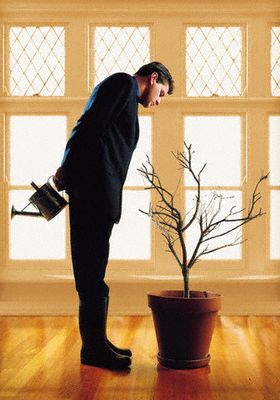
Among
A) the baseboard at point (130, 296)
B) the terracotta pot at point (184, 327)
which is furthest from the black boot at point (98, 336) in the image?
the baseboard at point (130, 296)

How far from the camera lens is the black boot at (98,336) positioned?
2.93m

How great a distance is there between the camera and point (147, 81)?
303cm

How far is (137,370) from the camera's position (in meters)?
2.92

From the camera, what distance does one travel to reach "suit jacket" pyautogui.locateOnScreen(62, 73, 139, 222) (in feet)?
9.23

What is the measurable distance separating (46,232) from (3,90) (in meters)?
1.14

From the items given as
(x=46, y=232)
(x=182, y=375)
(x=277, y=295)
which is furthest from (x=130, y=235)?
(x=182, y=375)

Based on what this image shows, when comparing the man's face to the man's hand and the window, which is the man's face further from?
the window

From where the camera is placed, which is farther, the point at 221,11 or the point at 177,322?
the point at 221,11

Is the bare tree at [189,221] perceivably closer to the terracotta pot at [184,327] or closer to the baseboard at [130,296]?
the terracotta pot at [184,327]

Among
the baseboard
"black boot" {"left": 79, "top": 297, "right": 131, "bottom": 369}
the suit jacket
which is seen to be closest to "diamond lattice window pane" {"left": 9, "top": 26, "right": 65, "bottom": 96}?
the baseboard

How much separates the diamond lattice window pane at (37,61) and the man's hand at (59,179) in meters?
2.11

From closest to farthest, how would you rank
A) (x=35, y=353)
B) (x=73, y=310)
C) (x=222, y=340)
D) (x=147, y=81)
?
(x=147, y=81), (x=35, y=353), (x=222, y=340), (x=73, y=310)

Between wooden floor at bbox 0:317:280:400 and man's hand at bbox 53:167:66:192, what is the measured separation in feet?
2.80

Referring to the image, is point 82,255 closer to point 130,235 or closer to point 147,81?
point 147,81
